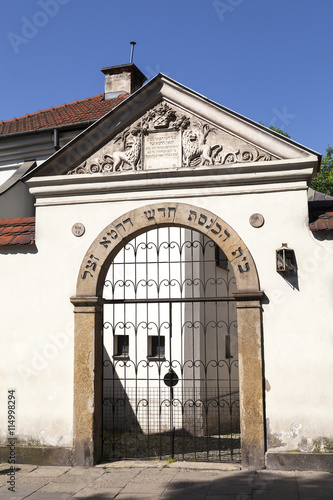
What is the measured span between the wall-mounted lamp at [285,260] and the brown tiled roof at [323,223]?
451 millimetres

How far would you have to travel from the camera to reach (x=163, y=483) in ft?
23.0

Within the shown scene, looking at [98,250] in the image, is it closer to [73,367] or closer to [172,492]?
[73,367]

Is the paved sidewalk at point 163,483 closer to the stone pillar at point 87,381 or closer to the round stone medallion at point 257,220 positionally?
the stone pillar at point 87,381

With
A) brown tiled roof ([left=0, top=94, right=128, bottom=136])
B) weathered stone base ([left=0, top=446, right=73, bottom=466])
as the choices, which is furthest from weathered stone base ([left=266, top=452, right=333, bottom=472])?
brown tiled roof ([left=0, top=94, right=128, bottom=136])

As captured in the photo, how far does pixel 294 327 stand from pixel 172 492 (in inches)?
108

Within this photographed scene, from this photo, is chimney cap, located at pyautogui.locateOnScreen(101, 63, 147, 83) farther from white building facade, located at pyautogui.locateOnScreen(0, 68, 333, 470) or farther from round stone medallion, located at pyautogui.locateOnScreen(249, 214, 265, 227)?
round stone medallion, located at pyautogui.locateOnScreen(249, 214, 265, 227)

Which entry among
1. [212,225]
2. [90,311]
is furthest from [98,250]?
[212,225]

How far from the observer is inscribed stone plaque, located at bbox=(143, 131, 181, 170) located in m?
8.50

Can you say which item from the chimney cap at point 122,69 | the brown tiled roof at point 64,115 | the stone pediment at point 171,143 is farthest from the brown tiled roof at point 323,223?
the chimney cap at point 122,69

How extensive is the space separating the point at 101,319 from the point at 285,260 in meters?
2.97

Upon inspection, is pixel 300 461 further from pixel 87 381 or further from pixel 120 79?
pixel 120 79

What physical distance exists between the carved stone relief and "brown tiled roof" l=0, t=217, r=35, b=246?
46.7 inches

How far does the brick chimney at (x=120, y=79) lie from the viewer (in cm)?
1727

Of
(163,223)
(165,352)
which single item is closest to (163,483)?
(163,223)
